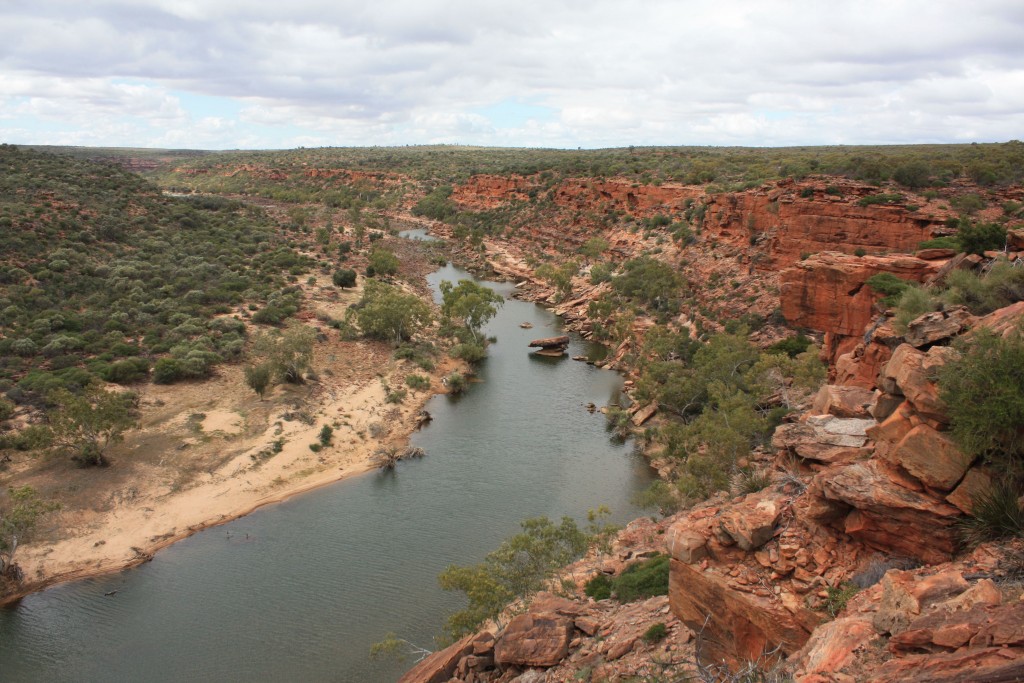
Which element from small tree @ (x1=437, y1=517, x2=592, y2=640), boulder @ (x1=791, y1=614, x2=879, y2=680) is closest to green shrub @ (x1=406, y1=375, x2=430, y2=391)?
small tree @ (x1=437, y1=517, x2=592, y2=640)

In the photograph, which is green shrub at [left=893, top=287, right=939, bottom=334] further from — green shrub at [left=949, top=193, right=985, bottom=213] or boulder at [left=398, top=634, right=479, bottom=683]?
green shrub at [left=949, top=193, right=985, bottom=213]

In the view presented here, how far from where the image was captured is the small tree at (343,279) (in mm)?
65500

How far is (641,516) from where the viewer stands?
29859 millimetres

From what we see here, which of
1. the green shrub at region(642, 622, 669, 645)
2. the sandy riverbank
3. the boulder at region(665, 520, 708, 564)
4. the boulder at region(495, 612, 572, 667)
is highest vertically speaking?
the boulder at region(665, 520, 708, 564)

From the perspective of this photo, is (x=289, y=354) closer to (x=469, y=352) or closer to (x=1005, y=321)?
(x=469, y=352)

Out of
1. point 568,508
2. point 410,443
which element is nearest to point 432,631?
point 568,508

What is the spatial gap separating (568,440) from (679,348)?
11.5 m

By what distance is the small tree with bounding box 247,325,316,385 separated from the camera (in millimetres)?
41875

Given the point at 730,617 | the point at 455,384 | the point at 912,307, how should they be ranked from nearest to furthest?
the point at 730,617 < the point at 912,307 < the point at 455,384

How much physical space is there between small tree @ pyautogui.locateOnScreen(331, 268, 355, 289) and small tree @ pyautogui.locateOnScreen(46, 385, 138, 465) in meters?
33.5

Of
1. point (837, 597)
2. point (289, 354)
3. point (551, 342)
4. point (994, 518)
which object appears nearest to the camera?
point (994, 518)

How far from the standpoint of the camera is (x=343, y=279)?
6550 centimetres

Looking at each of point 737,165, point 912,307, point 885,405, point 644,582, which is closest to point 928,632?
point 885,405

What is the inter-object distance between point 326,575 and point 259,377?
56.7ft
